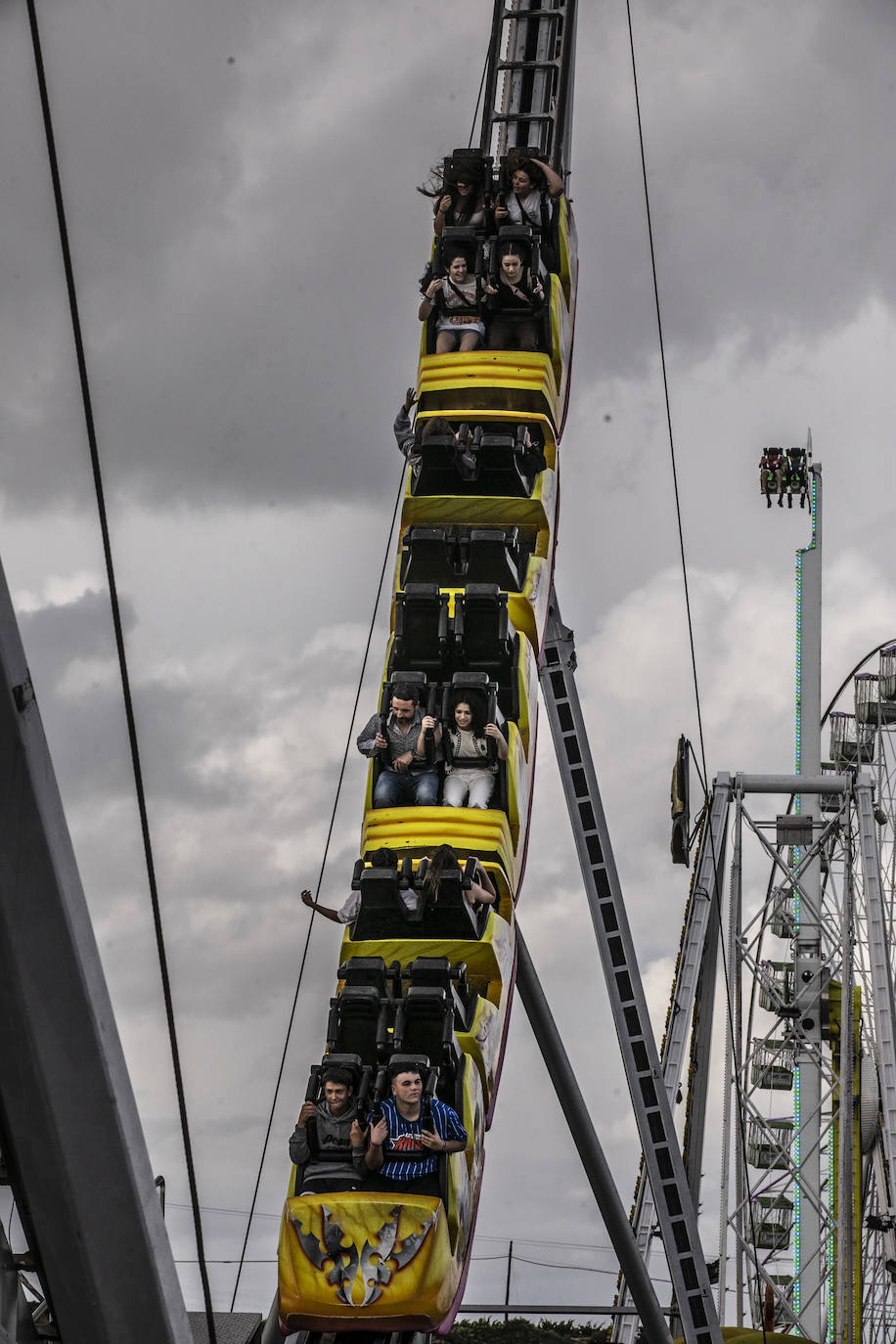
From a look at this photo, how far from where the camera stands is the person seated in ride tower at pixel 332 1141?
6.40 m

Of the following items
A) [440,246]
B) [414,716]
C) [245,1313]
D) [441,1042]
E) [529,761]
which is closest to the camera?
[441,1042]

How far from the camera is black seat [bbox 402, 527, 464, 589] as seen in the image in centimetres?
986

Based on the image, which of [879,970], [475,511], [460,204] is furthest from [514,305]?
[879,970]

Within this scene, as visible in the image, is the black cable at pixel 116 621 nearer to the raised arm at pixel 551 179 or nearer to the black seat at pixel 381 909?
the black seat at pixel 381 909

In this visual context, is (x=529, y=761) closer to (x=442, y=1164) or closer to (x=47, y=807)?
(x=442, y=1164)

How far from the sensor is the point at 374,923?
7875 millimetres

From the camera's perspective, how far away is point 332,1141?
6.51m

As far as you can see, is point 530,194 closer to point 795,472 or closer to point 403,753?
point 403,753

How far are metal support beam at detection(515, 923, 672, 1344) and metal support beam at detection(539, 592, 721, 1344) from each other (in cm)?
99

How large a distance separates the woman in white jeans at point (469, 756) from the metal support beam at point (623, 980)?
2920 millimetres

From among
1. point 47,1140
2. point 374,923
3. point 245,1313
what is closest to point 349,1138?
point 374,923

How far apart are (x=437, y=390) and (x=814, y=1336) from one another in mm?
11996

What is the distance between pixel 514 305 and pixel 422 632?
2799 millimetres

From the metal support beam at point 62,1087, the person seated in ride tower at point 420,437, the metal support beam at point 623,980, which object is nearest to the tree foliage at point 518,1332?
the metal support beam at point 623,980
